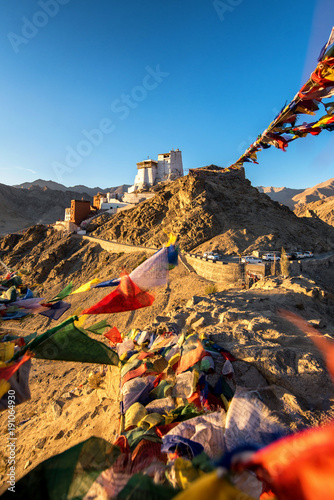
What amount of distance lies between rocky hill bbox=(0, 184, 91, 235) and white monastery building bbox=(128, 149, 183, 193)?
144 feet

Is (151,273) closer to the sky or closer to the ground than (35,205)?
closer to the ground

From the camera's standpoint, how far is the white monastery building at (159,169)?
47531mm

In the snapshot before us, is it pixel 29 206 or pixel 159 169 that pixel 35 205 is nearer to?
pixel 29 206

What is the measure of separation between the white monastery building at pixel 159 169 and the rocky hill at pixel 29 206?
144 feet

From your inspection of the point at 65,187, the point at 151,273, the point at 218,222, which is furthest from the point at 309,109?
the point at 65,187

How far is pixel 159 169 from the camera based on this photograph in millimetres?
48750

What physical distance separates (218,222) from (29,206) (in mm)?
82635

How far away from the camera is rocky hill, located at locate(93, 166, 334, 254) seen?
25.9m

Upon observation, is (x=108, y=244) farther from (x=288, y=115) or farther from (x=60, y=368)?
(x=288, y=115)

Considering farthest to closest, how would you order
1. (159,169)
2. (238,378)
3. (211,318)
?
1. (159,169)
2. (211,318)
3. (238,378)

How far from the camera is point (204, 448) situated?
2.27m

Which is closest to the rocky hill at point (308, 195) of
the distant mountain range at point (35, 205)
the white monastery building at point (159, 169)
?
the distant mountain range at point (35, 205)

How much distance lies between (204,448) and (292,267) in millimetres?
16650

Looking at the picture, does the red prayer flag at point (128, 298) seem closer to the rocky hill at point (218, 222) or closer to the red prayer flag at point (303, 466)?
the red prayer flag at point (303, 466)
